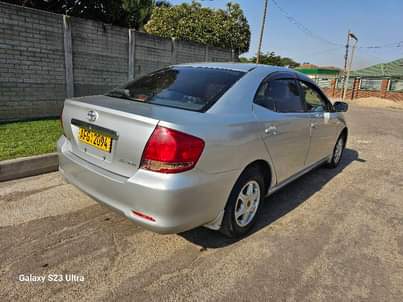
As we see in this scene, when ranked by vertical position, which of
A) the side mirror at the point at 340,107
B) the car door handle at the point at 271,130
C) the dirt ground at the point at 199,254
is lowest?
the dirt ground at the point at 199,254

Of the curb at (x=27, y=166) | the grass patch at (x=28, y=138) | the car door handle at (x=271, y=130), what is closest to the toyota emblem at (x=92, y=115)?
the car door handle at (x=271, y=130)

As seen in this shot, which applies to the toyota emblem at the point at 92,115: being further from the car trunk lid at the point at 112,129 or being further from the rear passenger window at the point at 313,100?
the rear passenger window at the point at 313,100

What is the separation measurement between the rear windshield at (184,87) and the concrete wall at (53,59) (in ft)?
15.4

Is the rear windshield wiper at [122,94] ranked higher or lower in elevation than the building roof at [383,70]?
lower

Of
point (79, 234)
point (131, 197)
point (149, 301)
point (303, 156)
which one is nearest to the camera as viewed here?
point (149, 301)

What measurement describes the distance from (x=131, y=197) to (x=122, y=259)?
24.6 inches

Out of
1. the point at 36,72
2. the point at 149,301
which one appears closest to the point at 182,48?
the point at 36,72

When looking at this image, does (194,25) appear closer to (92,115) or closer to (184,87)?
(184,87)

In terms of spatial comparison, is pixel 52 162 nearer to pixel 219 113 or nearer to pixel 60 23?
pixel 219 113

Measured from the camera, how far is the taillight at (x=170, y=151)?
187 centimetres

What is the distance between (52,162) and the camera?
4.09m

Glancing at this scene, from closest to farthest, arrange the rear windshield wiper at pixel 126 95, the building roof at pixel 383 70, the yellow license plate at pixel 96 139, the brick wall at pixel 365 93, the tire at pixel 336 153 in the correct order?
the yellow license plate at pixel 96 139
the rear windshield wiper at pixel 126 95
the tire at pixel 336 153
the brick wall at pixel 365 93
the building roof at pixel 383 70

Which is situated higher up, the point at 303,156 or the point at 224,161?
the point at 224,161

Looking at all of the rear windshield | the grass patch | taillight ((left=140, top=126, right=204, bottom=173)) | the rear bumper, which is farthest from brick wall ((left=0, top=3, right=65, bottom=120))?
taillight ((left=140, top=126, right=204, bottom=173))
